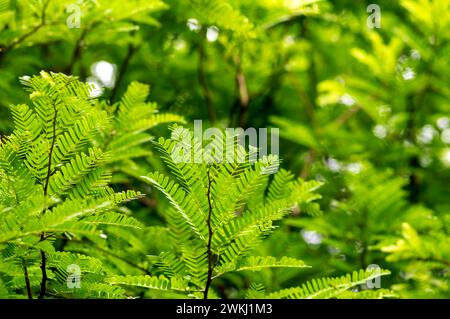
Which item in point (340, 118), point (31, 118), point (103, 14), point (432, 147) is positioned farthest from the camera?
point (340, 118)

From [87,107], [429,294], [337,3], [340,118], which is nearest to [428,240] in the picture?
[429,294]

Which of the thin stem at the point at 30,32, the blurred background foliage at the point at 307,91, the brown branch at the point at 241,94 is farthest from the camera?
the brown branch at the point at 241,94

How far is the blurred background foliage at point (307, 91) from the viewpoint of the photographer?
1.95 metres

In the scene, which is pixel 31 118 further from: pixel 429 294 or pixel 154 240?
pixel 429 294

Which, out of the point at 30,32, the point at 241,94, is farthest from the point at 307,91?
the point at 30,32

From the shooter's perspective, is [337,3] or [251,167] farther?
[337,3]

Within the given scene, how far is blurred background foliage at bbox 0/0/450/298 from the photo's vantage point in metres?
1.95

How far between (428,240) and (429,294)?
0.59 feet

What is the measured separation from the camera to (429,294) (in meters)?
1.81

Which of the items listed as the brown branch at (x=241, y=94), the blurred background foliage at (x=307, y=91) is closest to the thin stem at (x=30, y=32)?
the blurred background foliage at (x=307, y=91)

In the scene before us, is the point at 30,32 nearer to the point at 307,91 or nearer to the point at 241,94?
the point at 241,94

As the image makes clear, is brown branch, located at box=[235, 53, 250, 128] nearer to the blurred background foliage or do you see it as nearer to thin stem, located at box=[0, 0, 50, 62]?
the blurred background foliage

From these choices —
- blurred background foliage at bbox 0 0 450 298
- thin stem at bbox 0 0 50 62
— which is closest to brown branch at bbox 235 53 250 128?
blurred background foliage at bbox 0 0 450 298

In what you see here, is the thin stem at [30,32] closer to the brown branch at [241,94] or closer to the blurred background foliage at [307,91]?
the blurred background foliage at [307,91]
